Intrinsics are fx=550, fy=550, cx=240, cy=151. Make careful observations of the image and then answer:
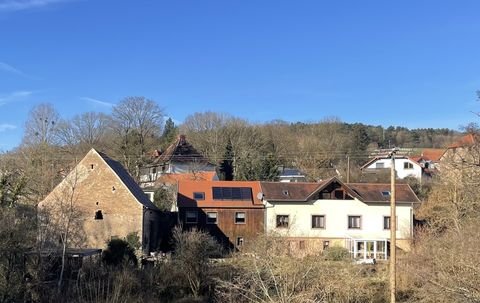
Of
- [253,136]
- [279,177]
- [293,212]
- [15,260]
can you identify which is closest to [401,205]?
[293,212]

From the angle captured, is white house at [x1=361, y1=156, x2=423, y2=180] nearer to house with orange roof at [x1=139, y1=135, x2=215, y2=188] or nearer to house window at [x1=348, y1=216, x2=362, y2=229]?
house with orange roof at [x1=139, y1=135, x2=215, y2=188]

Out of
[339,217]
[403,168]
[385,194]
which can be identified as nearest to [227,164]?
[339,217]

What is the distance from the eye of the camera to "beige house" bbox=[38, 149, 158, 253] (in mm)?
35969

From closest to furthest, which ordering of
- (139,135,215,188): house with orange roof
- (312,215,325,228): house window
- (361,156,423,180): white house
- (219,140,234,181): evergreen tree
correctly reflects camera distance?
(312,215,325,228): house window < (139,135,215,188): house with orange roof < (219,140,234,181): evergreen tree < (361,156,423,180): white house

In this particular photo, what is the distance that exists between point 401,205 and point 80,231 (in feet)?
81.6

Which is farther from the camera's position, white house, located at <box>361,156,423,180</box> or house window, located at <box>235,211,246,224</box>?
white house, located at <box>361,156,423,180</box>

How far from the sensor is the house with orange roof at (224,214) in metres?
43.5

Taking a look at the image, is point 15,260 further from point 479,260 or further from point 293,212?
point 293,212

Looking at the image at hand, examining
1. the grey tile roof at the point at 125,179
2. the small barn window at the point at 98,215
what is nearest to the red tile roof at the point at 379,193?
the grey tile roof at the point at 125,179

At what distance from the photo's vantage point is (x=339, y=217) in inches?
1718

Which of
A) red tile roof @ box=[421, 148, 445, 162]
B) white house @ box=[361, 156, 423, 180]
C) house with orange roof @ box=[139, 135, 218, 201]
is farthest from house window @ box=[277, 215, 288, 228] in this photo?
red tile roof @ box=[421, 148, 445, 162]

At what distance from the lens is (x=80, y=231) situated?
3612 centimetres

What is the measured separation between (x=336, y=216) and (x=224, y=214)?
8901mm

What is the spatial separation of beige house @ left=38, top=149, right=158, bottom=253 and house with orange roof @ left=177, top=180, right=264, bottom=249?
651 cm
